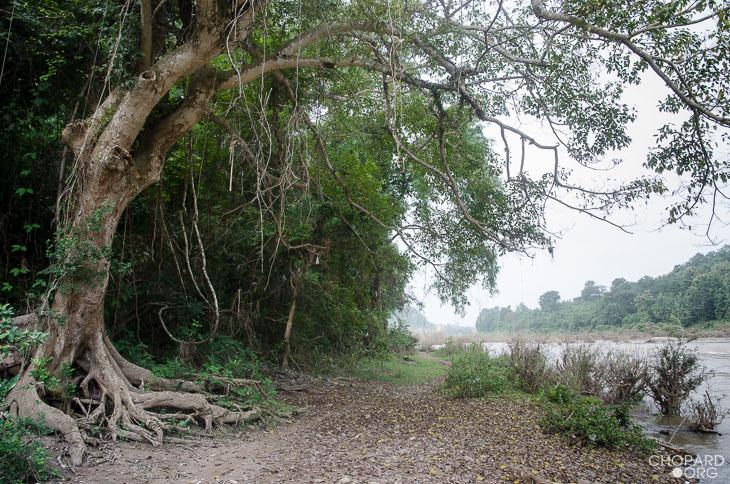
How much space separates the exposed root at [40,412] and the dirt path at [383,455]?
223 mm

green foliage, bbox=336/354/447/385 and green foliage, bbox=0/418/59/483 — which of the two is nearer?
green foliage, bbox=0/418/59/483

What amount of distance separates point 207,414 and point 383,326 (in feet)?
23.9

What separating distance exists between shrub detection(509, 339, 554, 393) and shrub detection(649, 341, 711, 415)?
192 cm

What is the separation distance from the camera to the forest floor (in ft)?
13.4

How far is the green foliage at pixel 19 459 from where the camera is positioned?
3158mm

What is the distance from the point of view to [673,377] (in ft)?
27.0

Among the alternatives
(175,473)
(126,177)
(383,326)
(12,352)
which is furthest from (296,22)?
(383,326)

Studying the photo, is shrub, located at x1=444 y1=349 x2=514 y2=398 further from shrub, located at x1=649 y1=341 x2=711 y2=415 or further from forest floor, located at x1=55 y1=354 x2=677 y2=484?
shrub, located at x1=649 y1=341 x2=711 y2=415

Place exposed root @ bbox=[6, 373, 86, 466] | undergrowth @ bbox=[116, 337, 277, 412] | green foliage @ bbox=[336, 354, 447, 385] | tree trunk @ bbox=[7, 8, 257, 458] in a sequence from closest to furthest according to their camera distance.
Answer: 1. exposed root @ bbox=[6, 373, 86, 466]
2. tree trunk @ bbox=[7, 8, 257, 458]
3. undergrowth @ bbox=[116, 337, 277, 412]
4. green foliage @ bbox=[336, 354, 447, 385]

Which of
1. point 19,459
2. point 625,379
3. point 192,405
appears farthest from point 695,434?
point 19,459

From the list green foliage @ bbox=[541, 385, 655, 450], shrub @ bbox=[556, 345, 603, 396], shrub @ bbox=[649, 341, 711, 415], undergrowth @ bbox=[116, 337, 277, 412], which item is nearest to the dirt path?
green foliage @ bbox=[541, 385, 655, 450]

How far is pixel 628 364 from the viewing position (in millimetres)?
8500

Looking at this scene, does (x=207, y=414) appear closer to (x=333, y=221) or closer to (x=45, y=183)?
(x=45, y=183)

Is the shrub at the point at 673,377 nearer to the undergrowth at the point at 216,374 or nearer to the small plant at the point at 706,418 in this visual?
the small plant at the point at 706,418
